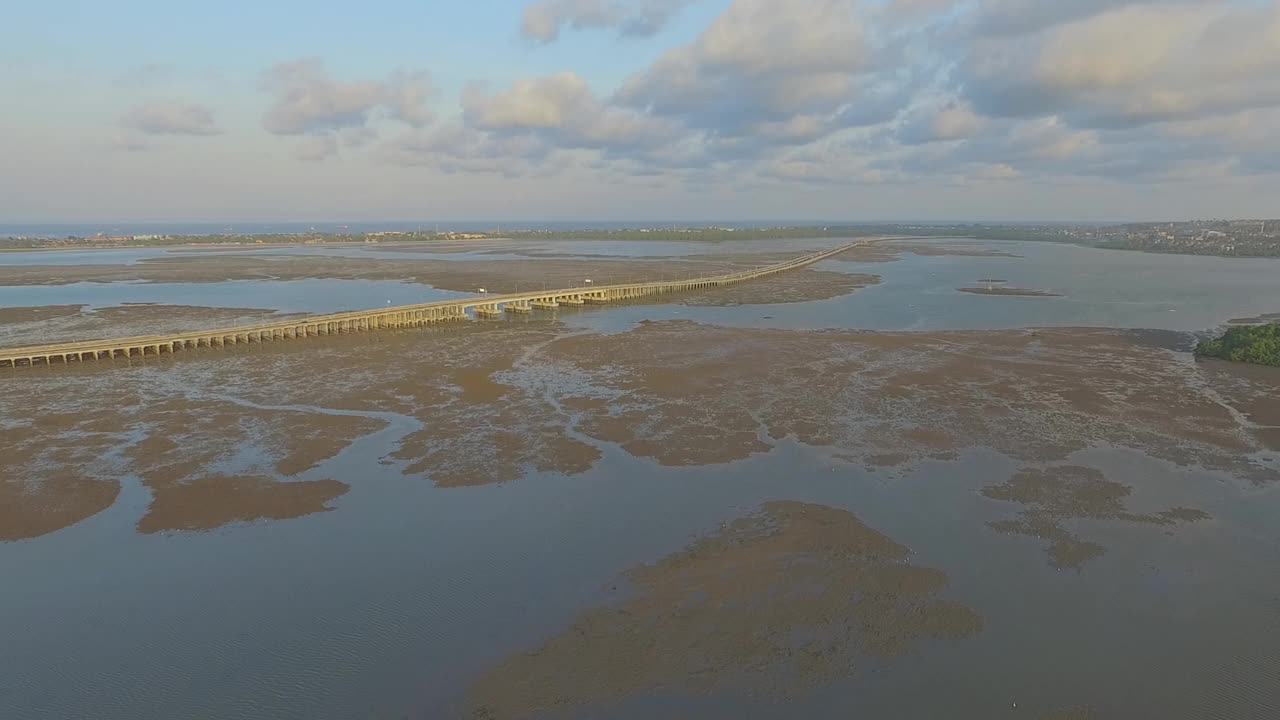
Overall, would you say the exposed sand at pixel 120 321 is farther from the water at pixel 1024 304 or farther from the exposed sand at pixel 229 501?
the exposed sand at pixel 229 501

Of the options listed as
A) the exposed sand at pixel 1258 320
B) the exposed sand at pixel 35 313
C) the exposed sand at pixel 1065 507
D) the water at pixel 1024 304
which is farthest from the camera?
the water at pixel 1024 304

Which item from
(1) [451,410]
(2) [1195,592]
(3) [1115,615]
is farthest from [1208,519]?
(1) [451,410]

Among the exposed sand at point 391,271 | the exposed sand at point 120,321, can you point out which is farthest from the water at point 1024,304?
the exposed sand at point 120,321

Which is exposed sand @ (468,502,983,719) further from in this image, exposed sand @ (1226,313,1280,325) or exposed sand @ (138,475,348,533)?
exposed sand @ (1226,313,1280,325)

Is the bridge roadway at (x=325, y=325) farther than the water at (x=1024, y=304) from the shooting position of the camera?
No

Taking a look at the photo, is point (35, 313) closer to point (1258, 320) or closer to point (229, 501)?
point (229, 501)

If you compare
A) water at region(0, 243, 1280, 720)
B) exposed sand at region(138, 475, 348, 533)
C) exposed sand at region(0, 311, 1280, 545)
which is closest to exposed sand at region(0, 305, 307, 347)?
exposed sand at region(0, 311, 1280, 545)
